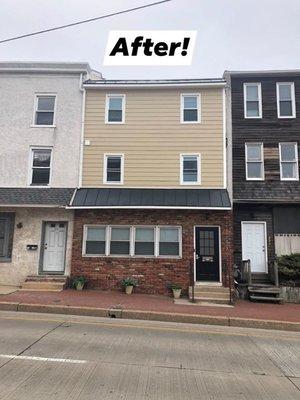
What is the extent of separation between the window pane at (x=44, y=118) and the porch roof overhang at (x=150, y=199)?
11.5ft

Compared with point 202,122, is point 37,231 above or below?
below

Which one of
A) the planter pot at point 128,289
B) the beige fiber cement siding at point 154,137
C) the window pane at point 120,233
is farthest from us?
the beige fiber cement siding at point 154,137

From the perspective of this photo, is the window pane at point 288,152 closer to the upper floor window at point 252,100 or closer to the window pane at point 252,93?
the upper floor window at point 252,100

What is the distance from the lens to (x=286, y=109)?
17047mm

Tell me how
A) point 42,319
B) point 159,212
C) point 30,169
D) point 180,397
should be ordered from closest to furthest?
point 180,397
point 42,319
point 159,212
point 30,169

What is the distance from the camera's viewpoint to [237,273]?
1534 cm

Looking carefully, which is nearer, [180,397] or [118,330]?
[180,397]

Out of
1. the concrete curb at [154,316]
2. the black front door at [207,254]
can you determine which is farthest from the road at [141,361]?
the black front door at [207,254]

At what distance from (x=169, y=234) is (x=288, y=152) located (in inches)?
266

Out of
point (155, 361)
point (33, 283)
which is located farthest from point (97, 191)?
point (155, 361)

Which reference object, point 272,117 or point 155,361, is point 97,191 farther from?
point 155,361

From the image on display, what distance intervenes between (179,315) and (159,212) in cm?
538

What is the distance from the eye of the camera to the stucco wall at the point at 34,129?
51.3 feet

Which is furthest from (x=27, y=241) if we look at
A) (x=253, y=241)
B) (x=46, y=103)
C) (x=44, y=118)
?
(x=253, y=241)
